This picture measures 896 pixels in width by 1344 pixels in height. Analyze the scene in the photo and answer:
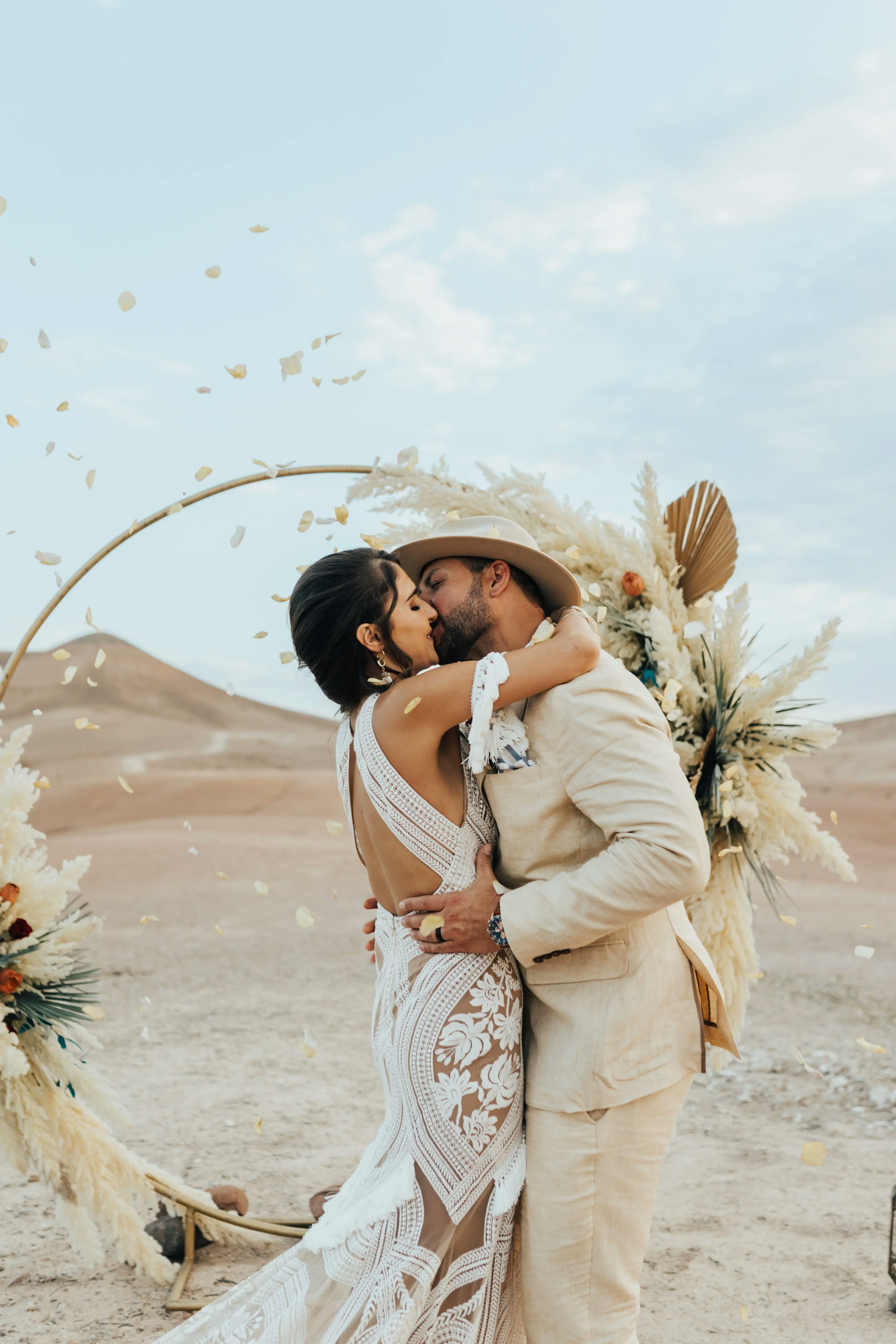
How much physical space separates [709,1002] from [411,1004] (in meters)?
0.73

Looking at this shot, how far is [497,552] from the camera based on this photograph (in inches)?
107

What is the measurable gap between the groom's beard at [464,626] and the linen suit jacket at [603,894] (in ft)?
0.98

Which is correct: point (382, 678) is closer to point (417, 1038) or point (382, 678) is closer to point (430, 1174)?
point (417, 1038)

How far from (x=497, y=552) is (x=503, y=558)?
0.04 m

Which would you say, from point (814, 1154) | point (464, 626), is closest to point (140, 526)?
point (464, 626)

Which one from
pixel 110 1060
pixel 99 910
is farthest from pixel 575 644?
pixel 99 910

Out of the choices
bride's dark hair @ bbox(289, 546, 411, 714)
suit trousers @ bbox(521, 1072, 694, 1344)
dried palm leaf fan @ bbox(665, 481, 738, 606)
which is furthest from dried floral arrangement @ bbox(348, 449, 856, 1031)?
suit trousers @ bbox(521, 1072, 694, 1344)

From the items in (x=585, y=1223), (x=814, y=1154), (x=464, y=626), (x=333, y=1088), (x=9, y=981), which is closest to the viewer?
(x=585, y=1223)

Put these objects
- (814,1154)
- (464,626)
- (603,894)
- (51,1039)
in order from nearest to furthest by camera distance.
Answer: (603,894)
(464,626)
(814,1154)
(51,1039)

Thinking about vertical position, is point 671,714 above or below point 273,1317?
above

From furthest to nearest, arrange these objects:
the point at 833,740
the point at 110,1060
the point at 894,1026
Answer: the point at 894,1026
the point at 110,1060
the point at 833,740

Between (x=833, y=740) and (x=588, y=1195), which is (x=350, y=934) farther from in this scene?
(x=588, y=1195)

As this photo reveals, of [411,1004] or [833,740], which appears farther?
[833,740]

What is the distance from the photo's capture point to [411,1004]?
2471 millimetres
